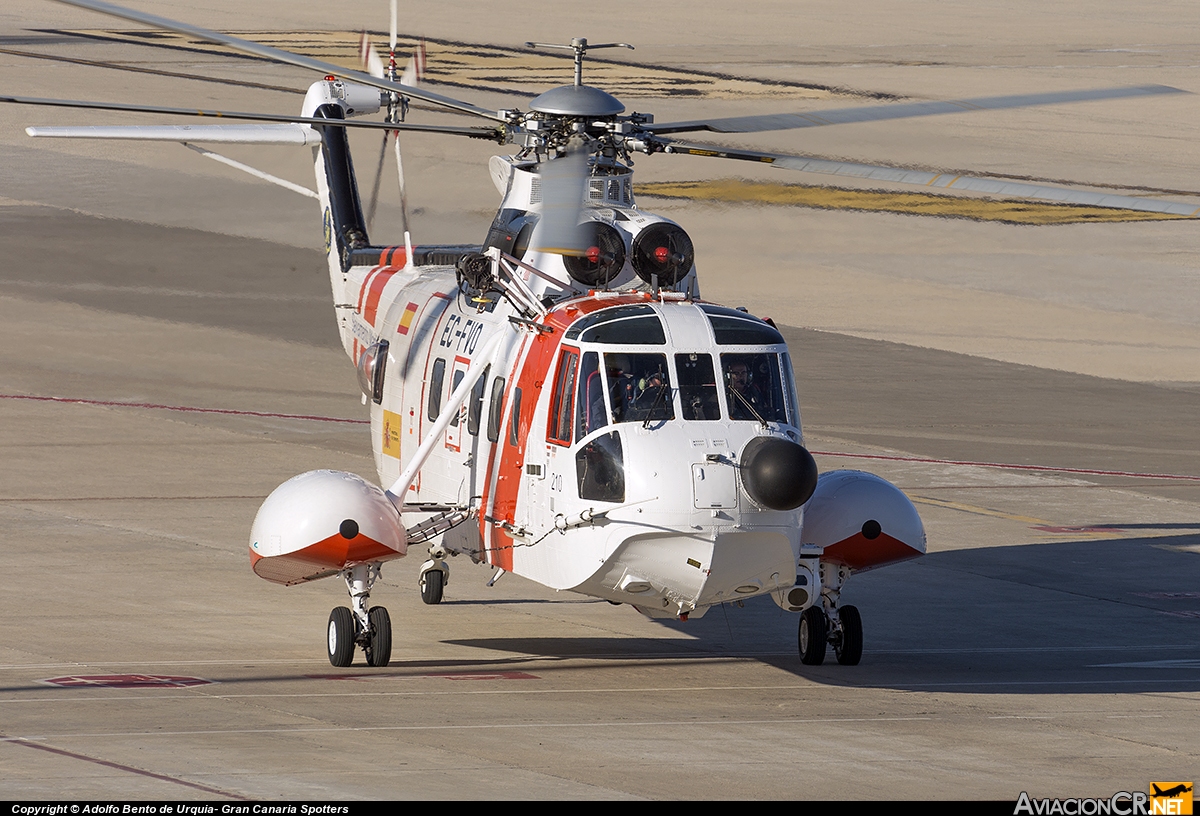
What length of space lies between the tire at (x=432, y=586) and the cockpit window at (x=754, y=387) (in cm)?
584

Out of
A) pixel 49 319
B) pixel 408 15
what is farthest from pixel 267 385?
pixel 408 15

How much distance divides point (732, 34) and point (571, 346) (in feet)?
183

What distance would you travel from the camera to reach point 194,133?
19906 mm

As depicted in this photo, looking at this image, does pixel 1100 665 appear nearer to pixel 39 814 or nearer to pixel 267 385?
pixel 39 814

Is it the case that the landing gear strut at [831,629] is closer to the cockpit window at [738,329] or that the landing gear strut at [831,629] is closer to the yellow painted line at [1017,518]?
the cockpit window at [738,329]

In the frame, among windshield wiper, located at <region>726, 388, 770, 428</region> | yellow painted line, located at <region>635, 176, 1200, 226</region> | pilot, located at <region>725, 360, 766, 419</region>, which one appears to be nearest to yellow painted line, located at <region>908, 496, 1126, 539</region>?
pilot, located at <region>725, 360, 766, 419</region>

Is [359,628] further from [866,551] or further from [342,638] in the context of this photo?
[866,551]

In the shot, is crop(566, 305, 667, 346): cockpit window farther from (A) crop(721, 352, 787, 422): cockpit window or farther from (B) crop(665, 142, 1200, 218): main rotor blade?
(B) crop(665, 142, 1200, 218): main rotor blade

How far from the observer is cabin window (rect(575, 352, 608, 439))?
49.4 ft

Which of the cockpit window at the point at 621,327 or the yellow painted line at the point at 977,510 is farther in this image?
the yellow painted line at the point at 977,510

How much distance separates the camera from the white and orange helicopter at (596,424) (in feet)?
47.7

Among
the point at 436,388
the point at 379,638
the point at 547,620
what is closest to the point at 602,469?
the point at 379,638

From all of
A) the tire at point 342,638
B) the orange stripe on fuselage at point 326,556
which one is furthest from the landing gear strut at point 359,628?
the orange stripe on fuselage at point 326,556

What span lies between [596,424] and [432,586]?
552 cm
